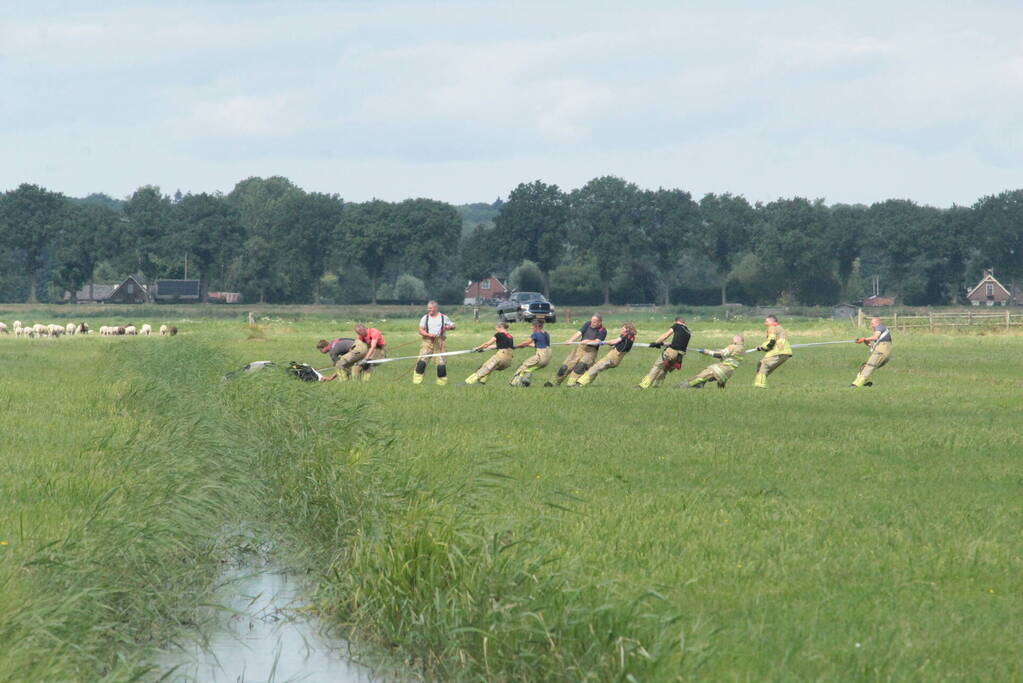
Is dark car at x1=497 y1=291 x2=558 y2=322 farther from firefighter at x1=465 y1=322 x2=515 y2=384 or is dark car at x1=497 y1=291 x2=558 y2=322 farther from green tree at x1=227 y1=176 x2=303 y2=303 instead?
firefighter at x1=465 y1=322 x2=515 y2=384

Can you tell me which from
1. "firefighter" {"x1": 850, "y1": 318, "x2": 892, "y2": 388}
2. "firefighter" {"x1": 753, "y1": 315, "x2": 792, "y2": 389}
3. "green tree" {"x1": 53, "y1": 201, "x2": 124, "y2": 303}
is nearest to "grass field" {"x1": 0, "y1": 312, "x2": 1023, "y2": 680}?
"firefighter" {"x1": 753, "y1": 315, "x2": 792, "y2": 389}

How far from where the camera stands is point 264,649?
31.7ft

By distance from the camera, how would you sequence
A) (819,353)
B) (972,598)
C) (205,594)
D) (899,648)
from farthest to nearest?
(819,353), (205,594), (972,598), (899,648)

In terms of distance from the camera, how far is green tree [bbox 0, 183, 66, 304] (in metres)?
150

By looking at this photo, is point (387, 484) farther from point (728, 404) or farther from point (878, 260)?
point (878, 260)

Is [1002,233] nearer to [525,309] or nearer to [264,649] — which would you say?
[525,309]

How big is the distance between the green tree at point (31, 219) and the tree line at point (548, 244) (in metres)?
0.15

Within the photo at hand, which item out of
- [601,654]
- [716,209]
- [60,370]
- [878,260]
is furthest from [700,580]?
[878,260]

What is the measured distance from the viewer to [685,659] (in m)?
7.33

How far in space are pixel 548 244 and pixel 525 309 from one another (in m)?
54.5

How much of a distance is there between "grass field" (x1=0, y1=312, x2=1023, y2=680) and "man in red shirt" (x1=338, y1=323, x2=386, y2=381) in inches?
349

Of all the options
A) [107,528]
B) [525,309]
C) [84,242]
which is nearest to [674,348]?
[107,528]

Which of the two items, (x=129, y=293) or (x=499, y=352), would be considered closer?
(x=499, y=352)

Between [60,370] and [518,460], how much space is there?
22.5 meters
